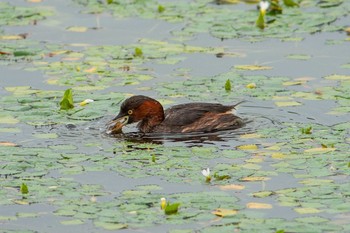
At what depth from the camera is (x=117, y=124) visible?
45.0 feet

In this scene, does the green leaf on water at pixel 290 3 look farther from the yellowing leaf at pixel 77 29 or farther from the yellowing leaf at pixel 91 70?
the yellowing leaf at pixel 91 70

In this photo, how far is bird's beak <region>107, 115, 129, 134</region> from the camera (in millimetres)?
13617

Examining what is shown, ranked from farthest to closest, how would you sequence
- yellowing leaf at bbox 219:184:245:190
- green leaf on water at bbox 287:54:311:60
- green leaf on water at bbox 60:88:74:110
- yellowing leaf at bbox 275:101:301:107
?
green leaf on water at bbox 287:54:311:60
yellowing leaf at bbox 275:101:301:107
green leaf on water at bbox 60:88:74:110
yellowing leaf at bbox 219:184:245:190

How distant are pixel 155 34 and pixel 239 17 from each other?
1.46 m

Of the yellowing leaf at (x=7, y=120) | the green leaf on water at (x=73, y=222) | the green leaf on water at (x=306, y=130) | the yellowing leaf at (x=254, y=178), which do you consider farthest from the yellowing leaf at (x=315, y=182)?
the yellowing leaf at (x=7, y=120)

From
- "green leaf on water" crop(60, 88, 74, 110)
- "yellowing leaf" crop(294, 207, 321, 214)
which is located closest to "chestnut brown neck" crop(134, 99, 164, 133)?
"green leaf on water" crop(60, 88, 74, 110)

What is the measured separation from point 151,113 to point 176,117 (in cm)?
30

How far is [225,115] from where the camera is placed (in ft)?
45.5

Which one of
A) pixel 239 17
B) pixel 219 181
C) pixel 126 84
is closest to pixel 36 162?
pixel 219 181

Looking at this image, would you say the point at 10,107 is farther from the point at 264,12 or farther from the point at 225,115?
the point at 264,12

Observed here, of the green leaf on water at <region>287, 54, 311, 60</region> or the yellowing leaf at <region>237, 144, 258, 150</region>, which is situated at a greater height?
the green leaf on water at <region>287, 54, 311, 60</region>

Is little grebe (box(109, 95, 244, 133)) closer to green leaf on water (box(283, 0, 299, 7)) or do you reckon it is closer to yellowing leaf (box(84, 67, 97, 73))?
yellowing leaf (box(84, 67, 97, 73))

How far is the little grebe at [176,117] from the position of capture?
45.1 ft

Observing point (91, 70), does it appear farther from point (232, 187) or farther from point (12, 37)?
point (232, 187)
